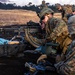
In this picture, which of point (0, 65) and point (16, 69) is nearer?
point (16, 69)

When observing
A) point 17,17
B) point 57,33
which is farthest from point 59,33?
point 17,17

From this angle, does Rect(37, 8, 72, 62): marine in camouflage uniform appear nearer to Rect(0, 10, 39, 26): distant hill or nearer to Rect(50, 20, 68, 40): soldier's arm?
Rect(50, 20, 68, 40): soldier's arm

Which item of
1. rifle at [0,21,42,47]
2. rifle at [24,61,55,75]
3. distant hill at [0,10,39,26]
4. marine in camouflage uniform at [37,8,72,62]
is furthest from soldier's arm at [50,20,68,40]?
distant hill at [0,10,39,26]

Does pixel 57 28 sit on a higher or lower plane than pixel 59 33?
higher

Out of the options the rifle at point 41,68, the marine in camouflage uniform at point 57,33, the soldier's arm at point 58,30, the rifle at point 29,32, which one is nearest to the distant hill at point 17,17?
the rifle at point 29,32

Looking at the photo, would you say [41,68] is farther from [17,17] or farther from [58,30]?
Result: [17,17]

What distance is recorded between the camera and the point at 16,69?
30.1 ft

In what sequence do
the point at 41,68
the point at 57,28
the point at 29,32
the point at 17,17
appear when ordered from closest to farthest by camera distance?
the point at 41,68 < the point at 57,28 < the point at 29,32 < the point at 17,17

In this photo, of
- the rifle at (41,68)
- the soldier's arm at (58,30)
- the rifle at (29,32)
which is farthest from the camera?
the rifle at (29,32)

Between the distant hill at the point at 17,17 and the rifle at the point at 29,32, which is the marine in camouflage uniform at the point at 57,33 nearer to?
the rifle at the point at 29,32

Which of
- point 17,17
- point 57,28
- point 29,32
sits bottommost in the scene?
point 17,17

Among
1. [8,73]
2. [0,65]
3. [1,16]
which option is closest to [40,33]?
[0,65]

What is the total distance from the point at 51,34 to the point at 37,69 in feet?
3.35

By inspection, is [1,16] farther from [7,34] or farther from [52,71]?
[52,71]
